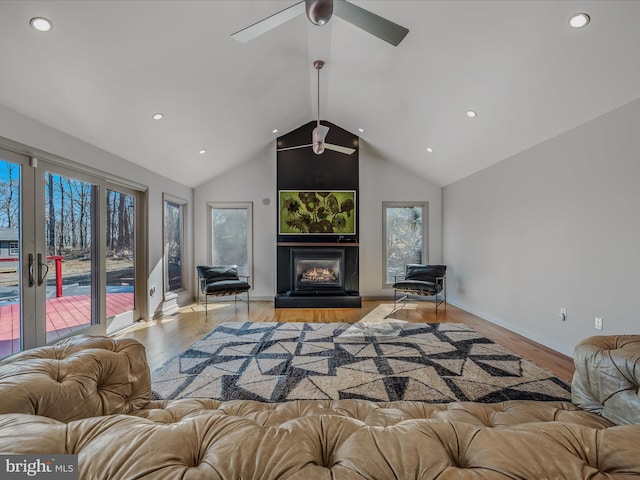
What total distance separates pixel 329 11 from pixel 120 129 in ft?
9.25

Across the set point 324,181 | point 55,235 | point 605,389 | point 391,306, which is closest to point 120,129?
point 55,235

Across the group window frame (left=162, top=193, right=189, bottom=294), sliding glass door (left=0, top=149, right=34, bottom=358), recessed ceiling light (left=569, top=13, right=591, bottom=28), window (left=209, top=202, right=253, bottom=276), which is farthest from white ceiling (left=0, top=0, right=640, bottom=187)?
window (left=209, top=202, right=253, bottom=276)

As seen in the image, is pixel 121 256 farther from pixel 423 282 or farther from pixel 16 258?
pixel 423 282

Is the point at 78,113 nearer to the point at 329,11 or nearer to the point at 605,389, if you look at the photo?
the point at 329,11

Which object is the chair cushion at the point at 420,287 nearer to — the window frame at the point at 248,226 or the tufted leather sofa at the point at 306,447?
the window frame at the point at 248,226

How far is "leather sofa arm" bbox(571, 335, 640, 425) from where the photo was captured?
118cm

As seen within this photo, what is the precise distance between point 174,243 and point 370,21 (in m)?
4.96

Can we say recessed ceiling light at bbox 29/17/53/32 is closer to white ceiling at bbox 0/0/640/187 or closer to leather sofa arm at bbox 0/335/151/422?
white ceiling at bbox 0/0/640/187

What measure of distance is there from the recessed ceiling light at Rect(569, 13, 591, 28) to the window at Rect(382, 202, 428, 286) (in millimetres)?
4128

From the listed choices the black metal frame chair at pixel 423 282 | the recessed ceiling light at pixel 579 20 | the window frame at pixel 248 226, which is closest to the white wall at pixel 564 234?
the black metal frame chair at pixel 423 282

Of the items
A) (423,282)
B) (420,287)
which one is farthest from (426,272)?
(420,287)

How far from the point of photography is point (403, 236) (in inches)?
246

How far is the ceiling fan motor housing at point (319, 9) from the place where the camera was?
177cm

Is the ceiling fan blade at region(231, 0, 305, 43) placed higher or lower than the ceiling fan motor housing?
higher
